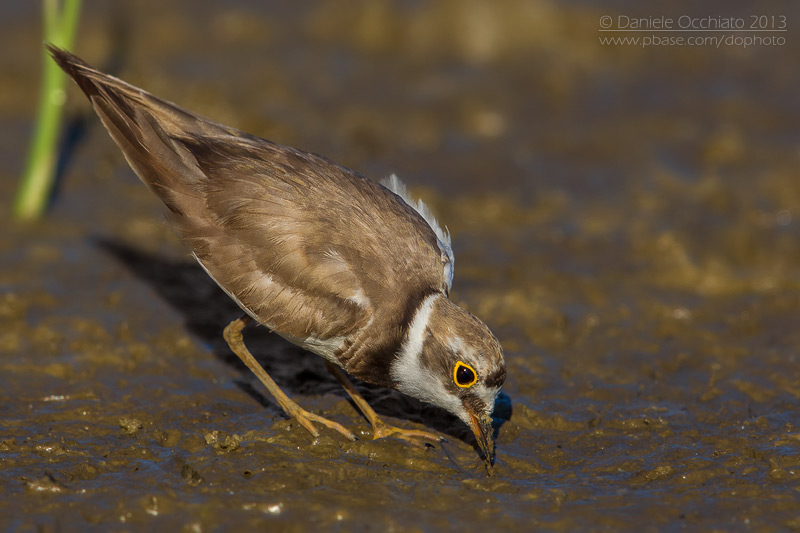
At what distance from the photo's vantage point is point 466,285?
9.34 m

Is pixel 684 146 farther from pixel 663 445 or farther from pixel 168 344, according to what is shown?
pixel 168 344

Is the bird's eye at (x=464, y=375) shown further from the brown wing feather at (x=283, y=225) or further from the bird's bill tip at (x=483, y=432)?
the brown wing feather at (x=283, y=225)

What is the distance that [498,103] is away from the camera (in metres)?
12.2

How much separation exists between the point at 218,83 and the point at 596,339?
6090mm

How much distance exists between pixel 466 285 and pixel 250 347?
7.67ft

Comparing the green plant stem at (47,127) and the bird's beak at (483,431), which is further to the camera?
the green plant stem at (47,127)

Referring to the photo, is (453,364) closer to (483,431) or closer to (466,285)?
(483,431)

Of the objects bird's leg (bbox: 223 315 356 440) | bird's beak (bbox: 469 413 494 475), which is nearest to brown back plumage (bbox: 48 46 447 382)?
bird's leg (bbox: 223 315 356 440)

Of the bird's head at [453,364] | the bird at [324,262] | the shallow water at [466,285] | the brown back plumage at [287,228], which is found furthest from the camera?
the brown back plumage at [287,228]

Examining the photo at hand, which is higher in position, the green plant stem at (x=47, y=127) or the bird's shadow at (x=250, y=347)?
the green plant stem at (x=47, y=127)

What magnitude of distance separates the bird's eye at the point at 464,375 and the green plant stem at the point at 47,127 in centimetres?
524

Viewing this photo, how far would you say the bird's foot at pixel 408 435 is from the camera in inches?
269

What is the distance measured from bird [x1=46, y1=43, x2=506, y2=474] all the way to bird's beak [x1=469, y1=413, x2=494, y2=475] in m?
0.01

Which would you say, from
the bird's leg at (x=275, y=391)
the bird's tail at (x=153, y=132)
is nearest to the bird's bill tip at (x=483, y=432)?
the bird's leg at (x=275, y=391)
